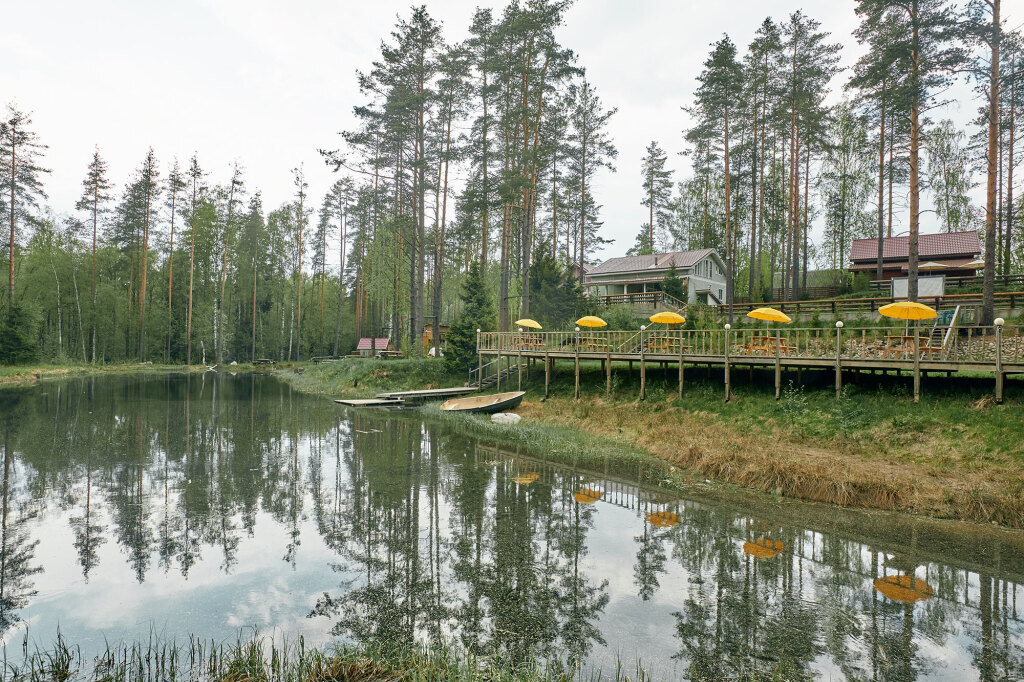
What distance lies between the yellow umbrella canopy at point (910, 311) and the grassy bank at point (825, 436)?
2118 millimetres

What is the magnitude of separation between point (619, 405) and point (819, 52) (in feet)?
79.9

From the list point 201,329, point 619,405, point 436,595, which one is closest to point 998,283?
point 619,405

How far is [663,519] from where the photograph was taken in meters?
9.03

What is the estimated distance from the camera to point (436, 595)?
246 inches

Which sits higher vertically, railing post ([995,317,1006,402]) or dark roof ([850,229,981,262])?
dark roof ([850,229,981,262])

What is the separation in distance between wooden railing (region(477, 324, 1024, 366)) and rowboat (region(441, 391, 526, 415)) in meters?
2.69

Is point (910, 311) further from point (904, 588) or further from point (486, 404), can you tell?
point (486, 404)

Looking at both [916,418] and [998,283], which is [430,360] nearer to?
[916,418]

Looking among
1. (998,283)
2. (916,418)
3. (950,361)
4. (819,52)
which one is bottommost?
(916,418)

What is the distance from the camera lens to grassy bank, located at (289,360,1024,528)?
9.45m

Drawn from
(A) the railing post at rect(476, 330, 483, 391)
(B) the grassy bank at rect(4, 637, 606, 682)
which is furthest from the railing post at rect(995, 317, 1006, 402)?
(A) the railing post at rect(476, 330, 483, 391)

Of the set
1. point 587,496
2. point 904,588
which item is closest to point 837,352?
point 587,496

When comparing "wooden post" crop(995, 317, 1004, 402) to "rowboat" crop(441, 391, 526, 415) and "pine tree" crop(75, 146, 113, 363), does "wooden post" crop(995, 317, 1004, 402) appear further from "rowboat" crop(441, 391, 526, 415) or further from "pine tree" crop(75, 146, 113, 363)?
"pine tree" crop(75, 146, 113, 363)

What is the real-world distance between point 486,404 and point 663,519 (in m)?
12.0
